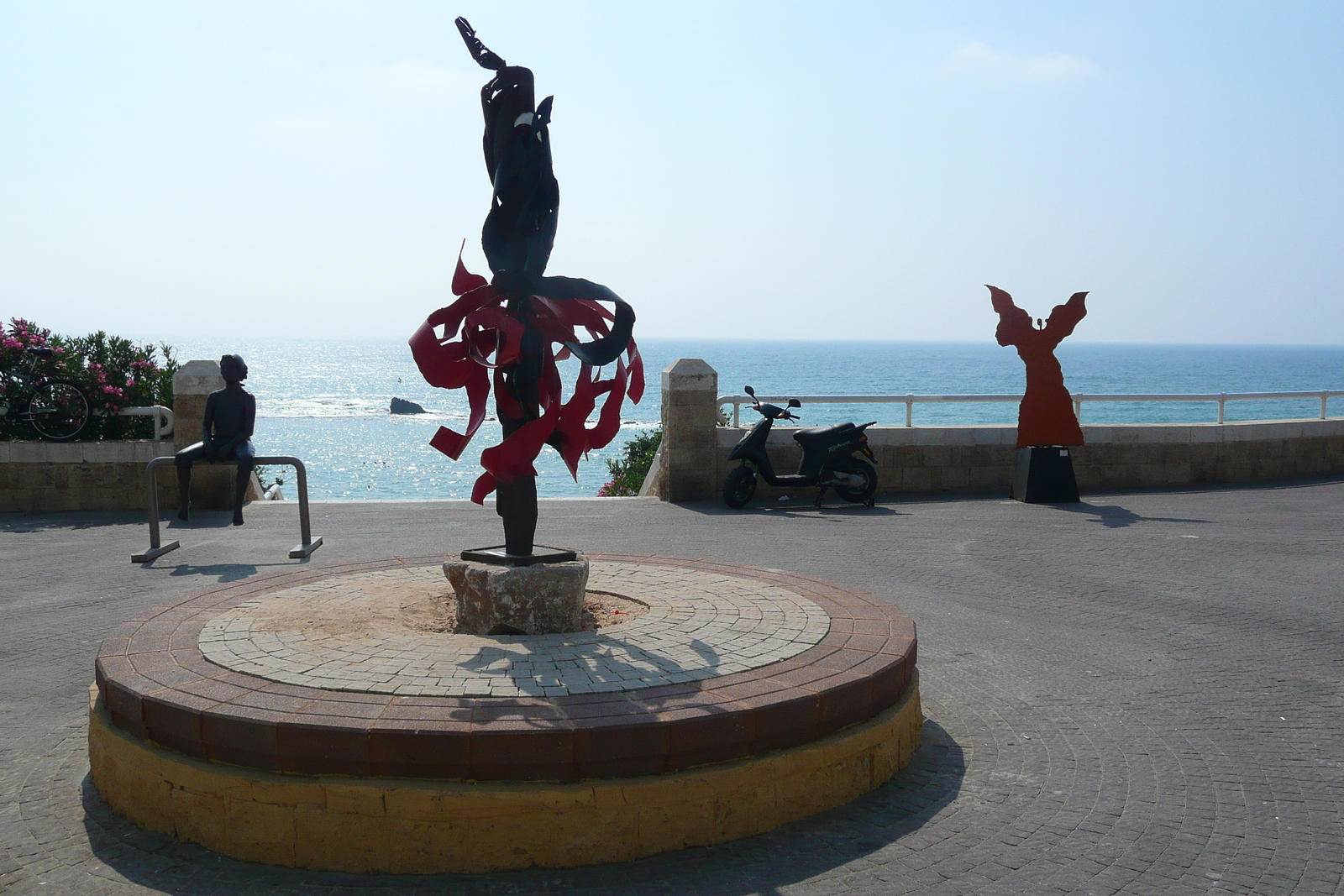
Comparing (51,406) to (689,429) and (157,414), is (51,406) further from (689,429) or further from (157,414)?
(689,429)

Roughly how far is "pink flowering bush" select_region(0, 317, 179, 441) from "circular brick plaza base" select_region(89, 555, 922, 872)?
874 cm

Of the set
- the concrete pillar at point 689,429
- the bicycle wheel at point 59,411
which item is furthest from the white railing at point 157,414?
the concrete pillar at point 689,429

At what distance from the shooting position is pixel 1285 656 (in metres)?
6.62

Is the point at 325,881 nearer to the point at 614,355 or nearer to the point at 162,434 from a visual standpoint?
the point at 614,355

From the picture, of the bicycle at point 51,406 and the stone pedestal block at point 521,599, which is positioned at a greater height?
the bicycle at point 51,406

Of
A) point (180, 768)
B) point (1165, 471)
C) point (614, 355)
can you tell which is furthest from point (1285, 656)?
point (1165, 471)

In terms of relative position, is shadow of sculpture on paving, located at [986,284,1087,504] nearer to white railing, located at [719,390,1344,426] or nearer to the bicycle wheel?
white railing, located at [719,390,1344,426]

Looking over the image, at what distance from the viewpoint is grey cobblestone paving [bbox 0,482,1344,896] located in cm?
395

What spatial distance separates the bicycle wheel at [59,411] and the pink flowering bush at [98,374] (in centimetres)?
12

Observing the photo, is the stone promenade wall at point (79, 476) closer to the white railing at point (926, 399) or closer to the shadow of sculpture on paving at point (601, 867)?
the white railing at point (926, 399)

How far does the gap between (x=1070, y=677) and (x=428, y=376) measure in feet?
13.5

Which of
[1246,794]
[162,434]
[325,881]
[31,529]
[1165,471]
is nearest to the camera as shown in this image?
[325,881]

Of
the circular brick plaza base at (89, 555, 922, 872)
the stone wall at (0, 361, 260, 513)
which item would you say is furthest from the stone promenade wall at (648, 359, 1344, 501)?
the circular brick plaza base at (89, 555, 922, 872)

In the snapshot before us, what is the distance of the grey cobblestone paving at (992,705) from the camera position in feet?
12.9
